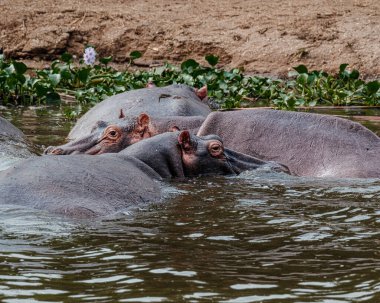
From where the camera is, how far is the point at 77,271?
12.7ft

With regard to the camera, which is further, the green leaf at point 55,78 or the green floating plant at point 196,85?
the green leaf at point 55,78

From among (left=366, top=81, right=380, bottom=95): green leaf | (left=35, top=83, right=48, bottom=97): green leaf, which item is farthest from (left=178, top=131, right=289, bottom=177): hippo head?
(left=35, top=83, right=48, bottom=97): green leaf

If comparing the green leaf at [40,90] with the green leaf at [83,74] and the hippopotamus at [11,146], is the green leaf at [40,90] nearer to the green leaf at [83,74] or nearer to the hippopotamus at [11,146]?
the green leaf at [83,74]

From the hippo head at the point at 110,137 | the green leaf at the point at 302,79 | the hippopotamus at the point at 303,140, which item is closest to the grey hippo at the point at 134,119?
the hippo head at the point at 110,137

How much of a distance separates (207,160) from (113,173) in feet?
4.87

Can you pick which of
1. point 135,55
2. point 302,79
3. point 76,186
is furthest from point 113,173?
point 135,55

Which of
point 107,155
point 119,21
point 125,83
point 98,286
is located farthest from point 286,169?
point 119,21

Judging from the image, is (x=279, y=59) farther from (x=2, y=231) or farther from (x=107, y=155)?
(x=2, y=231)

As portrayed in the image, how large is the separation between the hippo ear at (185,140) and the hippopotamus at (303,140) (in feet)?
2.88

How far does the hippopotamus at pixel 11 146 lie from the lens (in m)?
6.65

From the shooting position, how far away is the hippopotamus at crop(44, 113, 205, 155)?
7.47m

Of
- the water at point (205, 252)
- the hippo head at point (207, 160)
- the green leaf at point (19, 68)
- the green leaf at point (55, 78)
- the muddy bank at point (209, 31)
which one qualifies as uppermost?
the muddy bank at point (209, 31)

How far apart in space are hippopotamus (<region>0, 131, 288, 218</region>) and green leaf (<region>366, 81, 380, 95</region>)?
16.9ft

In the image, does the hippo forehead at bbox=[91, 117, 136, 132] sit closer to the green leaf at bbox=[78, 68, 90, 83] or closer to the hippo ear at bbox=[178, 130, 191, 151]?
the hippo ear at bbox=[178, 130, 191, 151]
